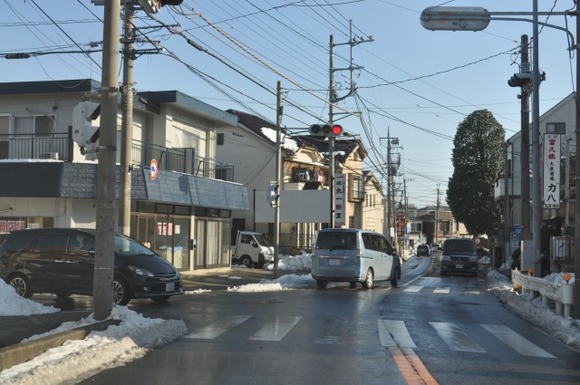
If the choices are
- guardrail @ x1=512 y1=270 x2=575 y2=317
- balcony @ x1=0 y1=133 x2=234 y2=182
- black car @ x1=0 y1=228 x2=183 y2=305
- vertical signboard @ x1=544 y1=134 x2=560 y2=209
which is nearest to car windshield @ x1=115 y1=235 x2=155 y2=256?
black car @ x1=0 y1=228 x2=183 y2=305

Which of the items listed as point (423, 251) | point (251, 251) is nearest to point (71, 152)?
point (251, 251)

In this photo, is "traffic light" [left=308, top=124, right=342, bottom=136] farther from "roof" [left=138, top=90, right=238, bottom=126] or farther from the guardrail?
the guardrail

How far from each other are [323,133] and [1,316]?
53.6ft

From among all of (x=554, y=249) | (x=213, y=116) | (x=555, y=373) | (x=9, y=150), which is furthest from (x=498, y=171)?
(x=555, y=373)

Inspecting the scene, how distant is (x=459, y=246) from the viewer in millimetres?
35156

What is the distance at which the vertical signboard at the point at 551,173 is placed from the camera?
22.9m

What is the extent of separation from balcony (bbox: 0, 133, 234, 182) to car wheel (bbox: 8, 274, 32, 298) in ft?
21.7

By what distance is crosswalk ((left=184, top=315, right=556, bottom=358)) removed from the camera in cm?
951

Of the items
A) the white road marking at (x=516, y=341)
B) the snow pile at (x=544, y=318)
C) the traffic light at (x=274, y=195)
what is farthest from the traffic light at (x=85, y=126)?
the traffic light at (x=274, y=195)

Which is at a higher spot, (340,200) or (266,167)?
(266,167)

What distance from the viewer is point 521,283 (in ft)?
58.2

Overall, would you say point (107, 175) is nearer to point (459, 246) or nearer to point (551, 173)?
point (551, 173)

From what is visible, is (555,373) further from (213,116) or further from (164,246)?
(213,116)

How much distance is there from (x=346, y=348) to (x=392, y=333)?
1.87 meters
